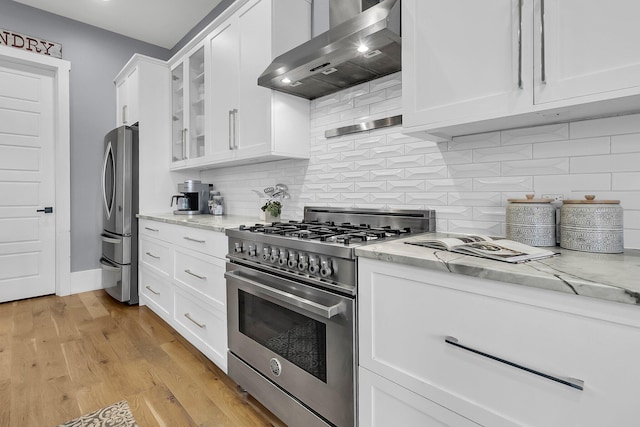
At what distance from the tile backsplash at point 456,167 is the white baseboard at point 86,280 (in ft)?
8.94

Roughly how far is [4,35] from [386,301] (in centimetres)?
443

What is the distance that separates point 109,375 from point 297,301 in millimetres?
1468

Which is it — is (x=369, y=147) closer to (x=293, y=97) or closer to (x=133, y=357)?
(x=293, y=97)

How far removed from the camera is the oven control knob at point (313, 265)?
4.33 feet

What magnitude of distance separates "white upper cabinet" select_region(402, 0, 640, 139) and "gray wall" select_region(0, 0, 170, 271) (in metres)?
3.77

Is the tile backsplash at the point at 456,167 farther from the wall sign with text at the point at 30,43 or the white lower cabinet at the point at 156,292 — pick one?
the wall sign with text at the point at 30,43

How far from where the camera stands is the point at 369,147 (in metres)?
1.91

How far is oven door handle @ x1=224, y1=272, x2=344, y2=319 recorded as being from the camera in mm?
1231

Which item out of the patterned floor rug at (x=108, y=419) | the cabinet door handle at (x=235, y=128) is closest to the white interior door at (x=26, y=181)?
the cabinet door handle at (x=235, y=128)

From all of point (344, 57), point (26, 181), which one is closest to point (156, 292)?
point (26, 181)

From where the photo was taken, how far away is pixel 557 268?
2.73ft

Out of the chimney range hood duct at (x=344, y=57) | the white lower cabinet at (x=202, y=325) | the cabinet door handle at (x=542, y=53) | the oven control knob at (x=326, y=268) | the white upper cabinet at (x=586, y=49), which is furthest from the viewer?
the white lower cabinet at (x=202, y=325)

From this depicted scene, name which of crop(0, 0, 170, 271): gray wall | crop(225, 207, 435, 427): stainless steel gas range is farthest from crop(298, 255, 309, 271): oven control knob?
crop(0, 0, 170, 271): gray wall

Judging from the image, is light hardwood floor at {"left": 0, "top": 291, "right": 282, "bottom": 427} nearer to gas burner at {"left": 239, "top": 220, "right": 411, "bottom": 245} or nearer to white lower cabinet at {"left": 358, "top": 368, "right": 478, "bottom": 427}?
white lower cabinet at {"left": 358, "top": 368, "right": 478, "bottom": 427}
